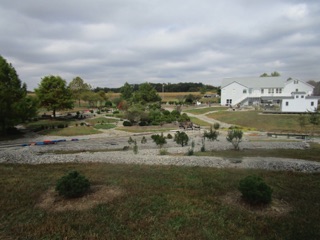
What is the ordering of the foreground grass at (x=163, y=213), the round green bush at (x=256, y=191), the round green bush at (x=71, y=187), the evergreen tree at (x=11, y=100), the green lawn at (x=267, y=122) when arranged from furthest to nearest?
the green lawn at (x=267, y=122)
the evergreen tree at (x=11, y=100)
the round green bush at (x=71, y=187)
the round green bush at (x=256, y=191)
the foreground grass at (x=163, y=213)

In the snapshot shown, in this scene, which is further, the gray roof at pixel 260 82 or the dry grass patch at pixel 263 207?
the gray roof at pixel 260 82

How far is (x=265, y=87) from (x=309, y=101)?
20.6 metres

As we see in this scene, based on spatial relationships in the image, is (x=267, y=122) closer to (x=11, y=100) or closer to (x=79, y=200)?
A: (x=79, y=200)

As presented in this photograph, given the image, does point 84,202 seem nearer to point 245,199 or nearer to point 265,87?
point 245,199

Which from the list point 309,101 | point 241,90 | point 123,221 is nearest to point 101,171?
point 123,221

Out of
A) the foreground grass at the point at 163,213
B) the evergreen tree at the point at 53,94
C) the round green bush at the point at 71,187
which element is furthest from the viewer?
the evergreen tree at the point at 53,94

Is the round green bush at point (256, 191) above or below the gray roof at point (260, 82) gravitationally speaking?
below

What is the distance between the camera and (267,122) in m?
41.7

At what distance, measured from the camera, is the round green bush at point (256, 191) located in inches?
273

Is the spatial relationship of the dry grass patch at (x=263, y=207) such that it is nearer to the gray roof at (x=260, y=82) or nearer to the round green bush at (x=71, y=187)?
the round green bush at (x=71, y=187)

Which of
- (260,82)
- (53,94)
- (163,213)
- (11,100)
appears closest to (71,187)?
(163,213)

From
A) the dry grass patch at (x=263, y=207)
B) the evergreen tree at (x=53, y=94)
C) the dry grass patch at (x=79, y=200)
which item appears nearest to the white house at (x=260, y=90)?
the evergreen tree at (x=53, y=94)

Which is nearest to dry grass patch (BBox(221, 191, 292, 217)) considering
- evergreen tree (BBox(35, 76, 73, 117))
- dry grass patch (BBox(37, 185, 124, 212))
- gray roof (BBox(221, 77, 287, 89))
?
dry grass patch (BBox(37, 185, 124, 212))

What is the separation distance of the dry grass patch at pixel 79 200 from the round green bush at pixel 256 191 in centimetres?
432
